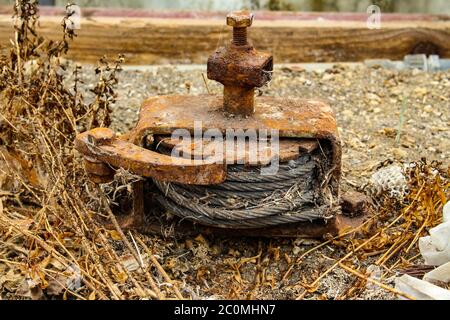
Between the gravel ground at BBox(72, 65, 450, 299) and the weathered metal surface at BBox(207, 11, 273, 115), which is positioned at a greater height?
the weathered metal surface at BBox(207, 11, 273, 115)

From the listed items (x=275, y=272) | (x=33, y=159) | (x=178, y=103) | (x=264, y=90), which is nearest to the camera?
(x=275, y=272)

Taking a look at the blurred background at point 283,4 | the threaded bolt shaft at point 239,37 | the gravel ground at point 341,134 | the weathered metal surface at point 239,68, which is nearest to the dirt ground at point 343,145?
the gravel ground at point 341,134

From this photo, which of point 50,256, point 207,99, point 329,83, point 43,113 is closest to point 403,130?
point 329,83

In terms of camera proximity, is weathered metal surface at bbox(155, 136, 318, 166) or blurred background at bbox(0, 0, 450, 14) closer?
weathered metal surface at bbox(155, 136, 318, 166)

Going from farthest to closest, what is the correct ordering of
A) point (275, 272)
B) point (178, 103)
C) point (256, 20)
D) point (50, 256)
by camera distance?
point (256, 20), point (178, 103), point (275, 272), point (50, 256)

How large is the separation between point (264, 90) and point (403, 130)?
71cm

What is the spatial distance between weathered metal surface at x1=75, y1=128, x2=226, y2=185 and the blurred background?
8.82 feet

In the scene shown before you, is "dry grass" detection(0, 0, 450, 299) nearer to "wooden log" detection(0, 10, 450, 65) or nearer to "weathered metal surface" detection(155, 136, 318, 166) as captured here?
"weathered metal surface" detection(155, 136, 318, 166)

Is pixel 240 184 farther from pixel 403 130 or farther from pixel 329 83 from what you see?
pixel 329 83

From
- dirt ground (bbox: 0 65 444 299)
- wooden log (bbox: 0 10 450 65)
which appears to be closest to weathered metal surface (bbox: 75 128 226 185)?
dirt ground (bbox: 0 65 444 299)

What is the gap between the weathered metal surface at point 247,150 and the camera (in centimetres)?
270

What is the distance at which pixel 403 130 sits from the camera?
386 cm

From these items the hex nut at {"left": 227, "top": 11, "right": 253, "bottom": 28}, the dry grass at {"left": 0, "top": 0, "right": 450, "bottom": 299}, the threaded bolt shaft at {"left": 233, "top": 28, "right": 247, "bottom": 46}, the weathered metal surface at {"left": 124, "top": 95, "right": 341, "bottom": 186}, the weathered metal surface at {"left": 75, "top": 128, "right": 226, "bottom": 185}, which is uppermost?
the hex nut at {"left": 227, "top": 11, "right": 253, "bottom": 28}

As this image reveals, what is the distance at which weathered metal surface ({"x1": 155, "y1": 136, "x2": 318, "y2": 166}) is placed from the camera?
270cm
